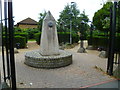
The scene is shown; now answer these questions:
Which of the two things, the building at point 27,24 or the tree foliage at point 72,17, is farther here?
the building at point 27,24

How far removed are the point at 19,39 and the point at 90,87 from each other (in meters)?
11.2

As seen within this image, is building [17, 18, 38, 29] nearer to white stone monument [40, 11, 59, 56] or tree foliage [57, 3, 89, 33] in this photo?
tree foliage [57, 3, 89, 33]

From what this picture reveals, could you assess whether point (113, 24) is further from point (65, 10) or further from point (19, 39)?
point (65, 10)

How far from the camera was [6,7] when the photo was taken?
2.45 meters

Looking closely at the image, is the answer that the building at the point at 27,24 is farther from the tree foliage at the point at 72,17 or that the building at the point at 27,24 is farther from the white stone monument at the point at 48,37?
the white stone monument at the point at 48,37

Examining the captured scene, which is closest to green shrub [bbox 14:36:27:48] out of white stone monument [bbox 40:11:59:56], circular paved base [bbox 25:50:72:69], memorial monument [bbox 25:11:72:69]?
memorial monument [bbox 25:11:72:69]

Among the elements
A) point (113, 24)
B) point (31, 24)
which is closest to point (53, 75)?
point (113, 24)

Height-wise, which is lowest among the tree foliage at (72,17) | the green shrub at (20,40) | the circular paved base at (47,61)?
the circular paved base at (47,61)

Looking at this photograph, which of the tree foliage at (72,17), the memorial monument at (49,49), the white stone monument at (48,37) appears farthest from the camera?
the tree foliage at (72,17)

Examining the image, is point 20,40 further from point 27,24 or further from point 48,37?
point 27,24

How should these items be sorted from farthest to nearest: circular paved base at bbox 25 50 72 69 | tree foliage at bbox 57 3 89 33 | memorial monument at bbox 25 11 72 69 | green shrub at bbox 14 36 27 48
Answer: tree foliage at bbox 57 3 89 33, green shrub at bbox 14 36 27 48, memorial monument at bbox 25 11 72 69, circular paved base at bbox 25 50 72 69

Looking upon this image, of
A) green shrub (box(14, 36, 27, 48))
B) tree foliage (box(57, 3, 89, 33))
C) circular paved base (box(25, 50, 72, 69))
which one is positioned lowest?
circular paved base (box(25, 50, 72, 69))

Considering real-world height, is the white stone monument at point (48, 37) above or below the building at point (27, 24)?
below

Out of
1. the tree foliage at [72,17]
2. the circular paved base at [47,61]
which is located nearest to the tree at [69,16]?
the tree foliage at [72,17]
